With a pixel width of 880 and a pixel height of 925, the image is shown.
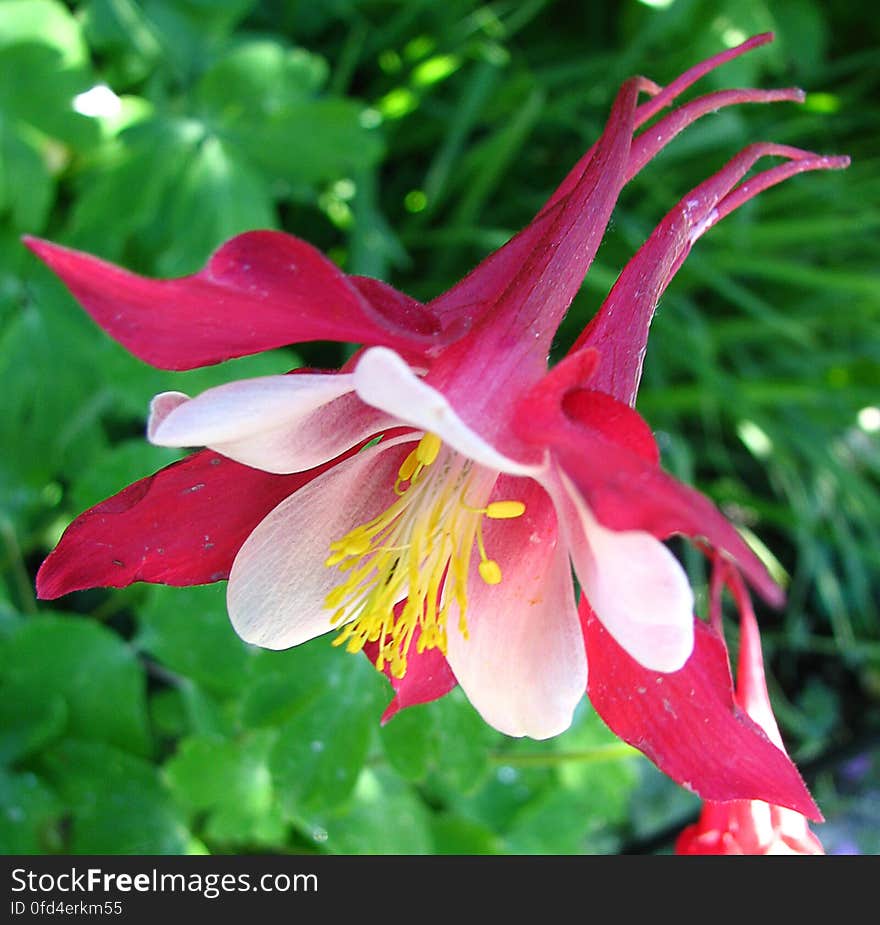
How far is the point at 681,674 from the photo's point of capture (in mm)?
538

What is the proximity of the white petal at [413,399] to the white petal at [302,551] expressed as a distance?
0.16 metres

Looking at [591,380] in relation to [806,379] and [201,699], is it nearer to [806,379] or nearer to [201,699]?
[201,699]

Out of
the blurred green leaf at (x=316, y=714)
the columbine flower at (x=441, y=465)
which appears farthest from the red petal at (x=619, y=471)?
the blurred green leaf at (x=316, y=714)

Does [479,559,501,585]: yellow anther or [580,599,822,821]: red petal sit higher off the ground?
[479,559,501,585]: yellow anther

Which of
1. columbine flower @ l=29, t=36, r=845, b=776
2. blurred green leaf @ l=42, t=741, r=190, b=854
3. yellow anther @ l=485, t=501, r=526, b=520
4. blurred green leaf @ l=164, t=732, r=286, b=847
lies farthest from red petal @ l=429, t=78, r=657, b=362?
blurred green leaf @ l=42, t=741, r=190, b=854

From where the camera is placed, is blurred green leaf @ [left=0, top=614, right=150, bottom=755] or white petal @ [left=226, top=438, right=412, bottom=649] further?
blurred green leaf @ [left=0, top=614, right=150, bottom=755]

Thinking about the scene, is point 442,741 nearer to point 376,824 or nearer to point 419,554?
point 376,824

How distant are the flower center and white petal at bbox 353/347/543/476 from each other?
15cm

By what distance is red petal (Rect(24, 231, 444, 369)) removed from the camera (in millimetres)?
429

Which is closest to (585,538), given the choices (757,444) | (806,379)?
(757,444)

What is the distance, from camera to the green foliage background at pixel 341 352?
3.53 ft

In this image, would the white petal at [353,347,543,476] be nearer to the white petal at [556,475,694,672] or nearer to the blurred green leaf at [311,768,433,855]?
the white petal at [556,475,694,672]

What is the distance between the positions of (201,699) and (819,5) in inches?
90.5
